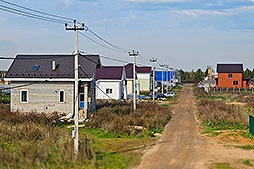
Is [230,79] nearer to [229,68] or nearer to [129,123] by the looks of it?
[229,68]

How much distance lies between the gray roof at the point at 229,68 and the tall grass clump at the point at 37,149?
180 ft

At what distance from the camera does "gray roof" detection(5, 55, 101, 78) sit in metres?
27.7

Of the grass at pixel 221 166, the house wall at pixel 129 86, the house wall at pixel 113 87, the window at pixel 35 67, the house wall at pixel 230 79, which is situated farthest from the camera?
the house wall at pixel 230 79

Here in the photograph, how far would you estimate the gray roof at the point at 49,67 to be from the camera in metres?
27.7

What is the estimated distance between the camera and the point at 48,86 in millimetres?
27688

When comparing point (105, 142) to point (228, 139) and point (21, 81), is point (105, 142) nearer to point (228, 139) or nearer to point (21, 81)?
point (228, 139)

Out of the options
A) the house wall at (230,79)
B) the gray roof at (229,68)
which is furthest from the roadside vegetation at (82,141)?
the house wall at (230,79)

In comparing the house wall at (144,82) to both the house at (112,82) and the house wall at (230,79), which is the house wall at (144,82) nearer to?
the house wall at (230,79)

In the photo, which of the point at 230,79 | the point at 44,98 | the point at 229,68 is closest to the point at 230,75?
the point at 230,79

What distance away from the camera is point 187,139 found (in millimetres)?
19688

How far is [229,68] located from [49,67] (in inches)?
1862

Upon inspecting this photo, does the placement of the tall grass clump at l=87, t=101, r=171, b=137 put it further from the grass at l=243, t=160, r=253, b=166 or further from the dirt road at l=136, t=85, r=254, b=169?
the grass at l=243, t=160, r=253, b=166

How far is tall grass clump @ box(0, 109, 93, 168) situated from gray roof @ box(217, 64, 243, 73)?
54869mm

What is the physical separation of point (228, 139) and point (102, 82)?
2559 centimetres
